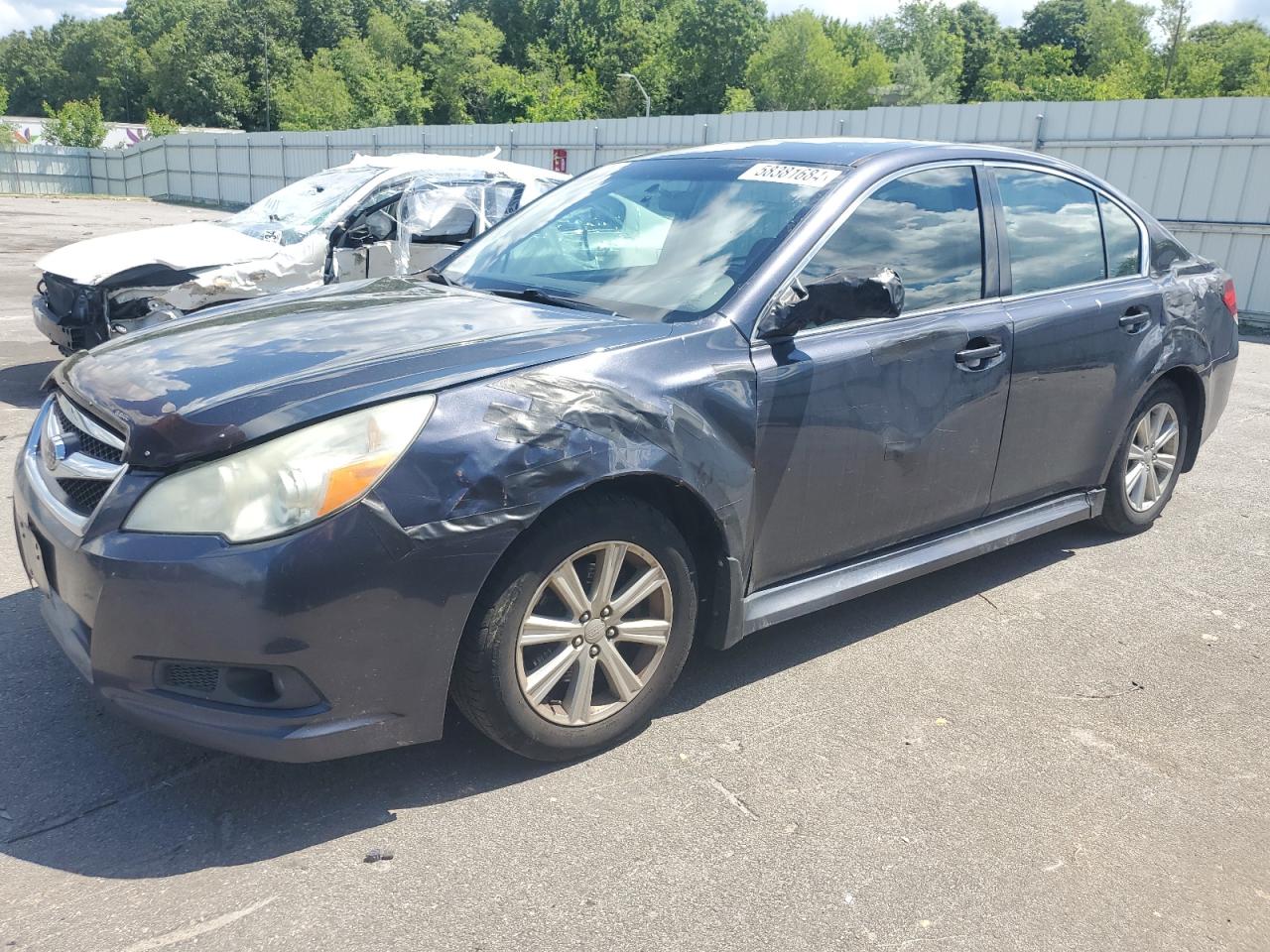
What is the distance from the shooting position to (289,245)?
7895 mm

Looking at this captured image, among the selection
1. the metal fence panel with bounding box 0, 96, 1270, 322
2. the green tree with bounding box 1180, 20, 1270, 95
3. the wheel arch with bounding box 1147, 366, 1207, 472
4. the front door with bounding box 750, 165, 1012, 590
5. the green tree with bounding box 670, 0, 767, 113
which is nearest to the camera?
the front door with bounding box 750, 165, 1012, 590

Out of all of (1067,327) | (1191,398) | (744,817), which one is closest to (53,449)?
(744,817)

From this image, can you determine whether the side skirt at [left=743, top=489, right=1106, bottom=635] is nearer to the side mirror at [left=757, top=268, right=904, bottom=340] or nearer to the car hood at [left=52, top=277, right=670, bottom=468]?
the side mirror at [left=757, top=268, right=904, bottom=340]

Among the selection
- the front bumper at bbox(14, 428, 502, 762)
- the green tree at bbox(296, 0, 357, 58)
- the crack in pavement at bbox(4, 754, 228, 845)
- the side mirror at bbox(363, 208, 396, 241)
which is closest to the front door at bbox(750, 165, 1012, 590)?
the front bumper at bbox(14, 428, 502, 762)

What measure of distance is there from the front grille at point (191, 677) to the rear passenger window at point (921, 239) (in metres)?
2.08

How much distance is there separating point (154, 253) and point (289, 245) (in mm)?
1022

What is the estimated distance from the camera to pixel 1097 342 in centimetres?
444

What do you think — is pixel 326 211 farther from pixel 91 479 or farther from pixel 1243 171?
pixel 1243 171

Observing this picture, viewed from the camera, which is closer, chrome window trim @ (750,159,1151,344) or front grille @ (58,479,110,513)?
front grille @ (58,479,110,513)

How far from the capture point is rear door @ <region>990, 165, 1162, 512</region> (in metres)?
4.16

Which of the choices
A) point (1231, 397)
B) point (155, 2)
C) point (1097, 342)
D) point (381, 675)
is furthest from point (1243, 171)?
point (155, 2)

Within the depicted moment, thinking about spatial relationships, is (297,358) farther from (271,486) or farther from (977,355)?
(977,355)

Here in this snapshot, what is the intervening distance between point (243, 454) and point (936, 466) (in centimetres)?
237

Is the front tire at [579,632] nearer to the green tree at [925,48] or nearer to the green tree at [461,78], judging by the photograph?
the green tree at [461,78]
